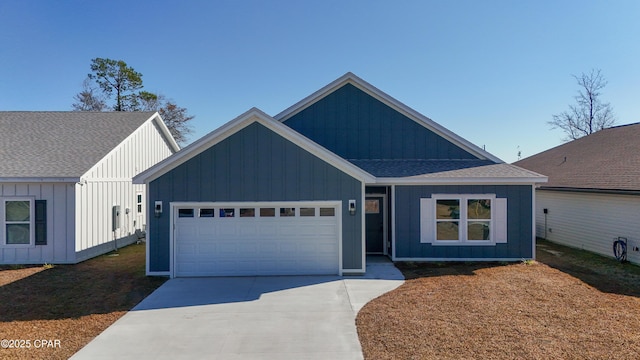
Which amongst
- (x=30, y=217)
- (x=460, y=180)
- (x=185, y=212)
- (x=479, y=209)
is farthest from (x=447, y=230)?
(x=30, y=217)

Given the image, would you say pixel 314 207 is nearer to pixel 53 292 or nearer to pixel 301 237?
pixel 301 237

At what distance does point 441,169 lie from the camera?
39.3ft

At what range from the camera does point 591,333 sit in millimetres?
6004

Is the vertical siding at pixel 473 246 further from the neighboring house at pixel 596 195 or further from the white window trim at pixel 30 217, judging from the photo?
the white window trim at pixel 30 217

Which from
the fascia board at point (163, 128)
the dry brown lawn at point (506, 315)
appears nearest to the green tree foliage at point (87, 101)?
the fascia board at point (163, 128)

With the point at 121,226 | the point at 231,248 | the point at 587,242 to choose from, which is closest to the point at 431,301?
the point at 231,248

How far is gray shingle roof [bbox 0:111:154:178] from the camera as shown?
11562mm

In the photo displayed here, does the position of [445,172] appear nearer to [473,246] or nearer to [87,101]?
[473,246]

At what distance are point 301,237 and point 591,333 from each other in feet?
21.2

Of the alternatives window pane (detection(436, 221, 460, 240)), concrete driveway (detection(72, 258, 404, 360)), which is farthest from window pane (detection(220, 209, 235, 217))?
window pane (detection(436, 221, 460, 240))

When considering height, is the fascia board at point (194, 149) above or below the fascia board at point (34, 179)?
above

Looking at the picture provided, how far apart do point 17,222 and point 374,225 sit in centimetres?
1150

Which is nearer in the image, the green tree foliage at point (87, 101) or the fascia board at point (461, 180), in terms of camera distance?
the fascia board at point (461, 180)

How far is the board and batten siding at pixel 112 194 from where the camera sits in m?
11.8
